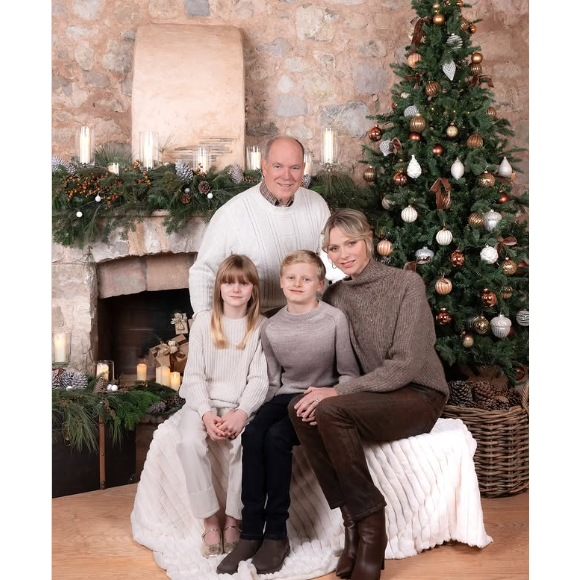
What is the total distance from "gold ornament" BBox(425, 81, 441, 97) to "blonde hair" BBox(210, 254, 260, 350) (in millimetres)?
1344

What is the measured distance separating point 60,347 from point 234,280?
4.61 feet

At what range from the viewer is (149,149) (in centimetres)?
371

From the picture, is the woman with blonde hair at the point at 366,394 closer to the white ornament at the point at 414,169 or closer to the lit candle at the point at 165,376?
the white ornament at the point at 414,169

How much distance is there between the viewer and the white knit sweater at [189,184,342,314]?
2.95m

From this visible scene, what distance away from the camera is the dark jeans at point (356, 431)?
232 centimetres

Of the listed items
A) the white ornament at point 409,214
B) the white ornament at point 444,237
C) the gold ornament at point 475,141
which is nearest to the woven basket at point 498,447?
the white ornament at point 444,237

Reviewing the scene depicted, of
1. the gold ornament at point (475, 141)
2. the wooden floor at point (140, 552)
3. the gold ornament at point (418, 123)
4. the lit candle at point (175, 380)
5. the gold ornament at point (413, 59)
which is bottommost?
the wooden floor at point (140, 552)

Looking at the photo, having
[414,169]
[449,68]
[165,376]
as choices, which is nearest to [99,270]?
[165,376]

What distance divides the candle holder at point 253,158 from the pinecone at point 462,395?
1573 millimetres

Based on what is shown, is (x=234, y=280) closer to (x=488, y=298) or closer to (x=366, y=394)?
(x=366, y=394)

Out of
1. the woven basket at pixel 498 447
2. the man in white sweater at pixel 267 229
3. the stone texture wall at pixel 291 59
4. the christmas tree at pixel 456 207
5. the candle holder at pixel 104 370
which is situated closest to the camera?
the man in white sweater at pixel 267 229

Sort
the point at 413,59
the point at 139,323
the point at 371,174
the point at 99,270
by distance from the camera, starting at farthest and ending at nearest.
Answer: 1. the point at 139,323
2. the point at 99,270
3. the point at 371,174
4. the point at 413,59

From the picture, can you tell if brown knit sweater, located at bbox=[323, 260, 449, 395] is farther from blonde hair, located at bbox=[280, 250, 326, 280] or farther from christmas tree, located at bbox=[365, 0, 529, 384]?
christmas tree, located at bbox=[365, 0, 529, 384]

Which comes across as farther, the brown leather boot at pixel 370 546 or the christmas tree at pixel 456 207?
the christmas tree at pixel 456 207
